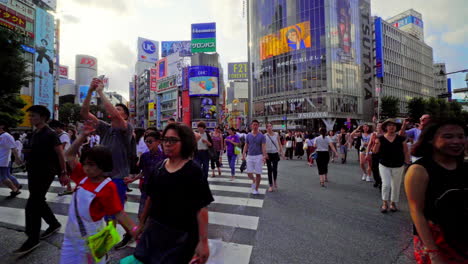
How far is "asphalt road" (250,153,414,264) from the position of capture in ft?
10.2

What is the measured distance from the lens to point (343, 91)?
5238 centimetres

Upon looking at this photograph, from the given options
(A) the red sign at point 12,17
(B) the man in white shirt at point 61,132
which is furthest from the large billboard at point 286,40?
(B) the man in white shirt at point 61,132

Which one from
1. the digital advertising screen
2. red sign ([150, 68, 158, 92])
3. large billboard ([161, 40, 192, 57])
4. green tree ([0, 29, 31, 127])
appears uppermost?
large billboard ([161, 40, 192, 57])

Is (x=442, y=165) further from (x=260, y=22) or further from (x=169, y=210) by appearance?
(x=260, y=22)

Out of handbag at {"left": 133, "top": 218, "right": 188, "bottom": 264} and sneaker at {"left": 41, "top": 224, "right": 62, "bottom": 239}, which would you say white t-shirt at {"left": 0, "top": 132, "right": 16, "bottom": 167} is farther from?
handbag at {"left": 133, "top": 218, "right": 188, "bottom": 264}

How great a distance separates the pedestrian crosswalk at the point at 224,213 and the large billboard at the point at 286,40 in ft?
174

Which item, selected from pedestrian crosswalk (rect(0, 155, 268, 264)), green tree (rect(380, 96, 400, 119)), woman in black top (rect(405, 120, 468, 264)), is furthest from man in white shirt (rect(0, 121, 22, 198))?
green tree (rect(380, 96, 400, 119))

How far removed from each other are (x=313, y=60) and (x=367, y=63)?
1457cm

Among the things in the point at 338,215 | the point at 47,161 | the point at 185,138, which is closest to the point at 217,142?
the point at 338,215

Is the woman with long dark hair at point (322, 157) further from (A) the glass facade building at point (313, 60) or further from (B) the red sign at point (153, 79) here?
(B) the red sign at point (153, 79)

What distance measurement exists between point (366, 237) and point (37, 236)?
15.4 ft

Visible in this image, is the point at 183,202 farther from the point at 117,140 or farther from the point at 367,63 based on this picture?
the point at 367,63

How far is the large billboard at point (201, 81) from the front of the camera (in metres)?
59.9

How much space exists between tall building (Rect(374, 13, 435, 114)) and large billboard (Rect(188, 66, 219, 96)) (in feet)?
128
